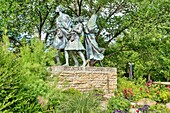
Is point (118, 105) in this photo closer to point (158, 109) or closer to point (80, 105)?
point (158, 109)

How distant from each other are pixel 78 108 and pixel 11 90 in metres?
2.44

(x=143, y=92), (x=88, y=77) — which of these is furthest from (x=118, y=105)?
(x=143, y=92)

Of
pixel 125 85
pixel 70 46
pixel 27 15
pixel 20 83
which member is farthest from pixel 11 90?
pixel 27 15

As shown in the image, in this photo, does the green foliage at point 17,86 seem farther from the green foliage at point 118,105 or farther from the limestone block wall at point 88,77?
the limestone block wall at point 88,77

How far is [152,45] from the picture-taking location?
42.3ft

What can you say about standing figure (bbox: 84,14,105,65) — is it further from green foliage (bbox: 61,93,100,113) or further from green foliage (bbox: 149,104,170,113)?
green foliage (bbox: 61,93,100,113)

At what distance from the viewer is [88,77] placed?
932 centimetres

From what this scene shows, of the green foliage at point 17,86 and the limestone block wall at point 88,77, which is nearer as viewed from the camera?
the green foliage at point 17,86

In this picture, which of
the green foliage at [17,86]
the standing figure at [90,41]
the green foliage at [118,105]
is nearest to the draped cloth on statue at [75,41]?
the standing figure at [90,41]

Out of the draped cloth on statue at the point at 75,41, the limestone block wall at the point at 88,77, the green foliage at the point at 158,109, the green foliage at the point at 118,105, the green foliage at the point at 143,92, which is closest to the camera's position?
the green foliage at the point at 158,109

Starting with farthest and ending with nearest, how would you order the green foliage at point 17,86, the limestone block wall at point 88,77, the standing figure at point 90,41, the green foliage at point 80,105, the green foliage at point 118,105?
the standing figure at point 90,41, the limestone block wall at point 88,77, the green foliage at point 118,105, the green foliage at point 80,105, the green foliage at point 17,86

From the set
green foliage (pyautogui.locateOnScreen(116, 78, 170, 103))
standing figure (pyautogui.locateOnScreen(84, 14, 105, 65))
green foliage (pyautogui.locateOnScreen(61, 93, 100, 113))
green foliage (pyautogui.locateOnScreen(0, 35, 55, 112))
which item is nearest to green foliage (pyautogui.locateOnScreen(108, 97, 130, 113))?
green foliage (pyautogui.locateOnScreen(61, 93, 100, 113))

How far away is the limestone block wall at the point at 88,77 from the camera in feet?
28.5

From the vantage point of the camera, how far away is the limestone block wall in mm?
8695
